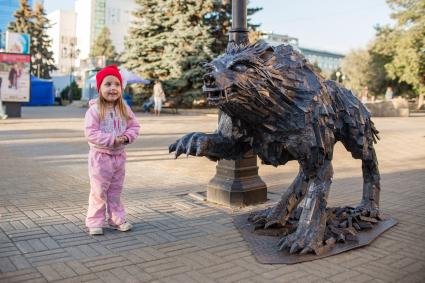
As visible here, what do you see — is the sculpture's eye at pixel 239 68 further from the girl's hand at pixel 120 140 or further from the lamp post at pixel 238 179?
the lamp post at pixel 238 179

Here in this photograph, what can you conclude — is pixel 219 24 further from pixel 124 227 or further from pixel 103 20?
pixel 103 20

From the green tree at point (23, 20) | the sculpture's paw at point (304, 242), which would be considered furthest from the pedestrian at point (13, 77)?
the green tree at point (23, 20)

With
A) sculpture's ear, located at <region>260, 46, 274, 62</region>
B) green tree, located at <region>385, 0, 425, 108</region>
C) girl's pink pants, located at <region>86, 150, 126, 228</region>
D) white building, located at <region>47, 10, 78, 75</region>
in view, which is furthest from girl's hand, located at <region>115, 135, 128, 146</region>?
white building, located at <region>47, 10, 78, 75</region>

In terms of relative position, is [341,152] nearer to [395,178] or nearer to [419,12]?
[395,178]

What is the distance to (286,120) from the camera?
13.4ft

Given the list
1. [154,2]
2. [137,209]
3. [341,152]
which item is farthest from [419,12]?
[137,209]

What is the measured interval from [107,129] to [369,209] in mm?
3207

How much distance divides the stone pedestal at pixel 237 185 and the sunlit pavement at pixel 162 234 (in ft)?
0.84

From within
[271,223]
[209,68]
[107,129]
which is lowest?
[271,223]

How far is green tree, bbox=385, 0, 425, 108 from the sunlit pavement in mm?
25664

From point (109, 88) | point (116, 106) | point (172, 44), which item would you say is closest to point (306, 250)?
point (116, 106)

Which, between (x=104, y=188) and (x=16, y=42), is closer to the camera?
(x=104, y=188)

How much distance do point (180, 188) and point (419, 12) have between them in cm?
A: 3221

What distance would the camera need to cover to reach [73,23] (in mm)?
98938
